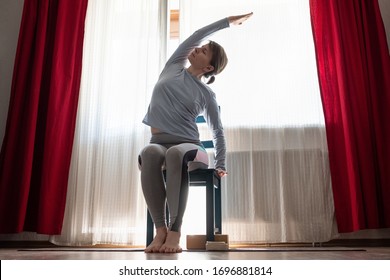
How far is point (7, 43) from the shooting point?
2750 millimetres

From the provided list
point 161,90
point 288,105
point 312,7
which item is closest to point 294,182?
point 288,105

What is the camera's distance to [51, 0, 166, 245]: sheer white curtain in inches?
88.6

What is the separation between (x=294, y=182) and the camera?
218 centimetres

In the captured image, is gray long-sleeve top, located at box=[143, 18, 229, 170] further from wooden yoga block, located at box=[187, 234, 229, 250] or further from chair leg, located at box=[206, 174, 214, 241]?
wooden yoga block, located at box=[187, 234, 229, 250]

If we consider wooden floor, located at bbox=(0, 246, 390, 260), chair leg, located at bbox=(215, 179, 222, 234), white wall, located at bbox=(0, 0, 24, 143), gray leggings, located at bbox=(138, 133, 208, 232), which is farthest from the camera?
white wall, located at bbox=(0, 0, 24, 143)

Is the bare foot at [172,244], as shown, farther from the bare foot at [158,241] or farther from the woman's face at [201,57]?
the woman's face at [201,57]

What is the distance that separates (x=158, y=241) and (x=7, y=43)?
2103 mm

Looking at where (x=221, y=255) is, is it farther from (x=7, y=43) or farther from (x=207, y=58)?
(x=7, y=43)

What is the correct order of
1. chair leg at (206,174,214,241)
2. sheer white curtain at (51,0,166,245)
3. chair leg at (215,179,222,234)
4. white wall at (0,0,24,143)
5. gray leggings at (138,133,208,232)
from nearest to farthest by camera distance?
1. gray leggings at (138,133,208,232)
2. chair leg at (206,174,214,241)
3. chair leg at (215,179,222,234)
4. sheer white curtain at (51,0,166,245)
5. white wall at (0,0,24,143)

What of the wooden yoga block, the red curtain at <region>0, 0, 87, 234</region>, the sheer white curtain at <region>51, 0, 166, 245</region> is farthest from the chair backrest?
the red curtain at <region>0, 0, 87, 234</region>

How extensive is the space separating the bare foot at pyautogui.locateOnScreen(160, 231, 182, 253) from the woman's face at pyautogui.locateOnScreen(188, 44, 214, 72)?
34.6 inches

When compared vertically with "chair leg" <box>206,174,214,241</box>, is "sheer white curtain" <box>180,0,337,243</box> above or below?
above

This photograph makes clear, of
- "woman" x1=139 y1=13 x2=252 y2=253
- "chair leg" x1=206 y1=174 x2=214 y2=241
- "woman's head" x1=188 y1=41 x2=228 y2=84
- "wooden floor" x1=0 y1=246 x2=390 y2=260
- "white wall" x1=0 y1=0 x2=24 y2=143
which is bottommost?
"wooden floor" x1=0 y1=246 x2=390 y2=260
